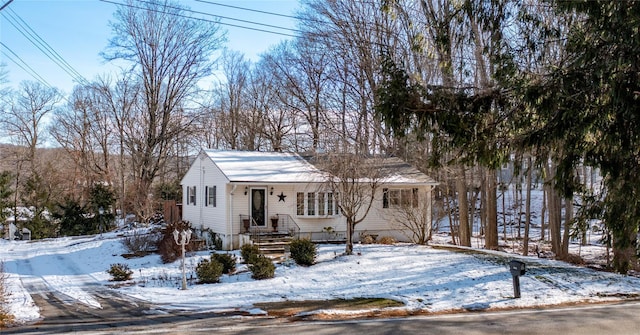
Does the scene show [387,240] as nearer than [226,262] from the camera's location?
No

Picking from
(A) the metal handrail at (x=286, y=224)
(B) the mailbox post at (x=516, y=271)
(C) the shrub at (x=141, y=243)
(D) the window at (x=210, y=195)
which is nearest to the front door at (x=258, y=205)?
(A) the metal handrail at (x=286, y=224)

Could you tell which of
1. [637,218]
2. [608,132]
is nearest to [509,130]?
[608,132]

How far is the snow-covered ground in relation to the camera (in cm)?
1182

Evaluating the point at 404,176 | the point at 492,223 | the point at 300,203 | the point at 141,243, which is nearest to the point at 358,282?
the point at 300,203

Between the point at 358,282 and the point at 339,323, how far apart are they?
427 cm

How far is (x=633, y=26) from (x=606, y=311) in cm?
A: 738

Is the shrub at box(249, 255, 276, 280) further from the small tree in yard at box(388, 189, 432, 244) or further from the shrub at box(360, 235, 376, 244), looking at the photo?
the small tree in yard at box(388, 189, 432, 244)

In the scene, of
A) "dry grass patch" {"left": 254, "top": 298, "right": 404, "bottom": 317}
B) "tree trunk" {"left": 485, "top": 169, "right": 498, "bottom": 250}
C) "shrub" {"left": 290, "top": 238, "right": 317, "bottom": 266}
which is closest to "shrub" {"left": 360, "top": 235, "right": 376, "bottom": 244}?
"tree trunk" {"left": 485, "top": 169, "right": 498, "bottom": 250}

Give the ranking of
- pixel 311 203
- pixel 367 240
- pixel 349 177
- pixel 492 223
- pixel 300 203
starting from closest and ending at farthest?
1. pixel 349 177
2. pixel 367 240
3. pixel 300 203
4. pixel 311 203
5. pixel 492 223

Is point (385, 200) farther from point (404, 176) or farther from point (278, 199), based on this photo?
point (278, 199)

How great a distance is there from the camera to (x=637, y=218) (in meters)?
6.60

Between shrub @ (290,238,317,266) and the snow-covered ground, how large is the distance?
0.28 m

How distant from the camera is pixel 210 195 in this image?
2225 cm

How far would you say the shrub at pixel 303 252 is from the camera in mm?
15984
